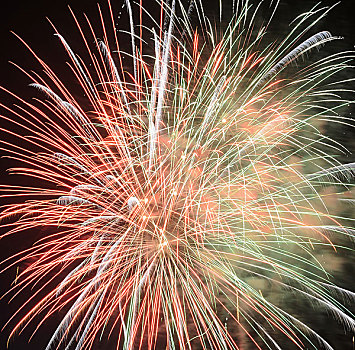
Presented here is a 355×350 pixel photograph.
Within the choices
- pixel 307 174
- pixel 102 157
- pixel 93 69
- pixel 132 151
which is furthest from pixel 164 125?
pixel 307 174

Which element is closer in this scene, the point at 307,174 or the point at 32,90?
the point at 307,174

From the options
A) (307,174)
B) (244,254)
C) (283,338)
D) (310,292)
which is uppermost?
(307,174)

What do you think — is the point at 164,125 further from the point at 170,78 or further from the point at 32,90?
the point at 32,90

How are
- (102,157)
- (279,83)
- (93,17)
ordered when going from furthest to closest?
(93,17)
(279,83)
(102,157)

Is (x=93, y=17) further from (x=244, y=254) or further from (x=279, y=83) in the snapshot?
(x=244, y=254)

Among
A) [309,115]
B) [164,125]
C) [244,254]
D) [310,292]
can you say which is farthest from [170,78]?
[310,292]

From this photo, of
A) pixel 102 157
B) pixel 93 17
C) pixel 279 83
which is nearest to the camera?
pixel 102 157

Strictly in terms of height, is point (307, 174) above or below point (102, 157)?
below
